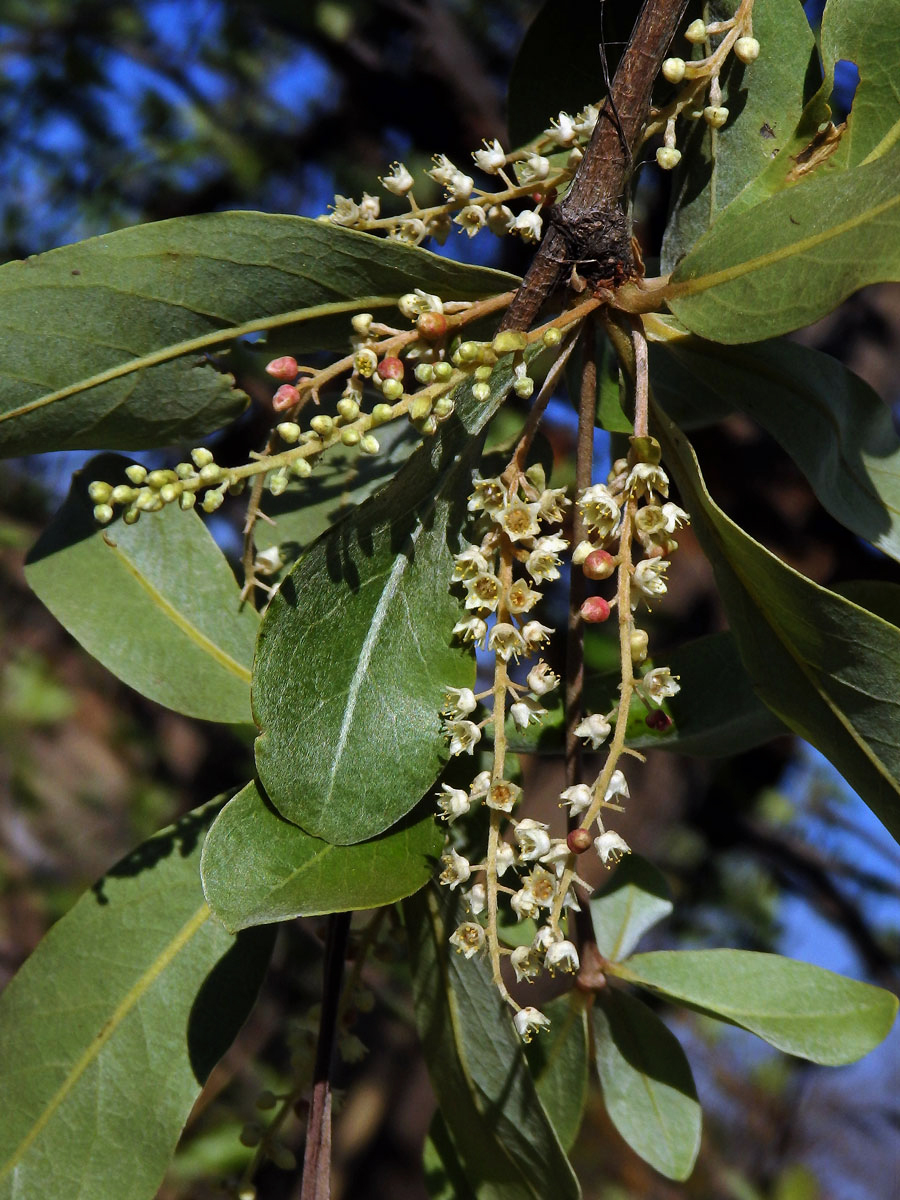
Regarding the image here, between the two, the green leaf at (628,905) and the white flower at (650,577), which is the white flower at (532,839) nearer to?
the white flower at (650,577)

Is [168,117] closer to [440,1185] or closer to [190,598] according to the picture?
[190,598]

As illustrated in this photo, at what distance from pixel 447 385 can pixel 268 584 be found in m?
0.39

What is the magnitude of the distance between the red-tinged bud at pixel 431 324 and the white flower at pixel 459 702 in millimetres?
289

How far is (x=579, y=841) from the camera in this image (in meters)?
0.82

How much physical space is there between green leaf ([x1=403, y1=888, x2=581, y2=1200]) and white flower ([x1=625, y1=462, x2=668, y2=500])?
0.41 metres

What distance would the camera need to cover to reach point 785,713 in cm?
90

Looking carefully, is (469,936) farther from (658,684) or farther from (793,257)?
(793,257)

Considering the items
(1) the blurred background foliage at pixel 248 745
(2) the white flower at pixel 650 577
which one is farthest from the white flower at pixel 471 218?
(1) the blurred background foliage at pixel 248 745

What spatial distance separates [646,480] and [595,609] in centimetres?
12

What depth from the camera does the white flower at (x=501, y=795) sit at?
851 millimetres

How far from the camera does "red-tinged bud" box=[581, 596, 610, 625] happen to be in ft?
2.88

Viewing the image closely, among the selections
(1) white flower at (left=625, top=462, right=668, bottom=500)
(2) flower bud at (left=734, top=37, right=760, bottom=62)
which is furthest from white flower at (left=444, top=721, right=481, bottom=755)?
(2) flower bud at (left=734, top=37, right=760, bottom=62)

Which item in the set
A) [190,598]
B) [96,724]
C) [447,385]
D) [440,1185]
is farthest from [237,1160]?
[96,724]

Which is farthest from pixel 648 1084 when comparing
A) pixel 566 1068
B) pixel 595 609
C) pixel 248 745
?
pixel 248 745
